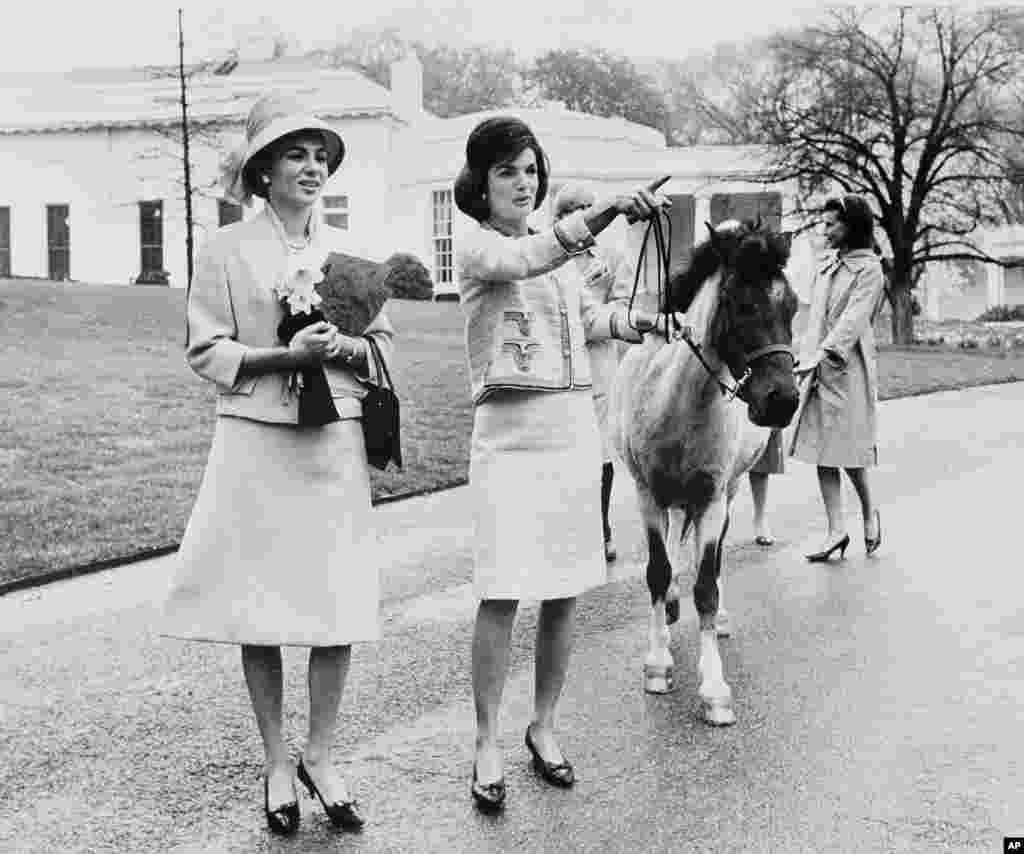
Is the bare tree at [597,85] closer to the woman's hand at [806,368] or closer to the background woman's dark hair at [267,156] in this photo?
the woman's hand at [806,368]

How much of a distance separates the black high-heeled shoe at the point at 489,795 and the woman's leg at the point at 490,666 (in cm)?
7

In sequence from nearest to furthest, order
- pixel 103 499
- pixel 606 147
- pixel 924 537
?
pixel 924 537
pixel 103 499
pixel 606 147

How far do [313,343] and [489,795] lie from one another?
168 cm

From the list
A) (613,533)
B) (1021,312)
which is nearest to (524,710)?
(613,533)

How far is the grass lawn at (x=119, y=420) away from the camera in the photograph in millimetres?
10289

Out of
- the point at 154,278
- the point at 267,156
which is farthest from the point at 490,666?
the point at 154,278

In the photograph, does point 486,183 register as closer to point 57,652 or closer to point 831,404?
point 57,652

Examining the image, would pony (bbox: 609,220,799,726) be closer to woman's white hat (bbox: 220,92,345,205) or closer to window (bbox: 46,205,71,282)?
woman's white hat (bbox: 220,92,345,205)

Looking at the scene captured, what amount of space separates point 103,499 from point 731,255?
6979 mm

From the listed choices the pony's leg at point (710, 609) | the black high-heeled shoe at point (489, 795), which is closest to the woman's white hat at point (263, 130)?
the black high-heeled shoe at point (489, 795)

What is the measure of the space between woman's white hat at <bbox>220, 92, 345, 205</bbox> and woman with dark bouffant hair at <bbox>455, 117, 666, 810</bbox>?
60 cm

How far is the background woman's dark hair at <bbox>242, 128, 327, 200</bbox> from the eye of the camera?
469 cm

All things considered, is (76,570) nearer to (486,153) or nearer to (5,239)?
(486,153)

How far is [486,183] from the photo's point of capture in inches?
195
